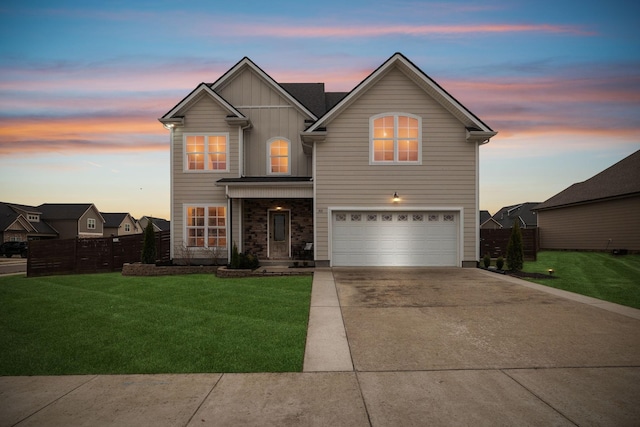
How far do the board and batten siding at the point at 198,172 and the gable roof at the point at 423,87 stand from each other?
4401 mm

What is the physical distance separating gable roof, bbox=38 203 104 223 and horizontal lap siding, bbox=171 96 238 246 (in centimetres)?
4635

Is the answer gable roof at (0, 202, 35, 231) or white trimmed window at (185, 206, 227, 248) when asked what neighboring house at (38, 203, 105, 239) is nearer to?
gable roof at (0, 202, 35, 231)

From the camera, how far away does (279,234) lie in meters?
16.7

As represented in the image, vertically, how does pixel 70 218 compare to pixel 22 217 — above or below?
below

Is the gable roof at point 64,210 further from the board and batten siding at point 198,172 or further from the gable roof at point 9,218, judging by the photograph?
the board and batten siding at point 198,172

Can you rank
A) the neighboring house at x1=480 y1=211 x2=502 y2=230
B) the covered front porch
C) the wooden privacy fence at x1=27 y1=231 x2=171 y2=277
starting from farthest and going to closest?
the neighboring house at x1=480 y1=211 x2=502 y2=230 < the covered front porch < the wooden privacy fence at x1=27 y1=231 x2=171 y2=277

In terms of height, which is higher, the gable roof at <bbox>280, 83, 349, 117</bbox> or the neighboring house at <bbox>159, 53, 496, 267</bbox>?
the gable roof at <bbox>280, 83, 349, 117</bbox>

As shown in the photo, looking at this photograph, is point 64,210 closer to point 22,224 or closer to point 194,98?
point 22,224

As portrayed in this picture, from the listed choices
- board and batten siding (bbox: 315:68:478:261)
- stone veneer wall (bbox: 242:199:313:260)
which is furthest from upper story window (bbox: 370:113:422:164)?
stone veneer wall (bbox: 242:199:313:260)

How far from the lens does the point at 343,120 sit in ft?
→ 47.1

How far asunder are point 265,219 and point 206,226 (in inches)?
109

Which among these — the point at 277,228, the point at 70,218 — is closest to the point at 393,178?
the point at 277,228

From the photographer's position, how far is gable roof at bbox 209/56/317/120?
16672 millimetres

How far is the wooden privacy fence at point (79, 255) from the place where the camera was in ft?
49.9
